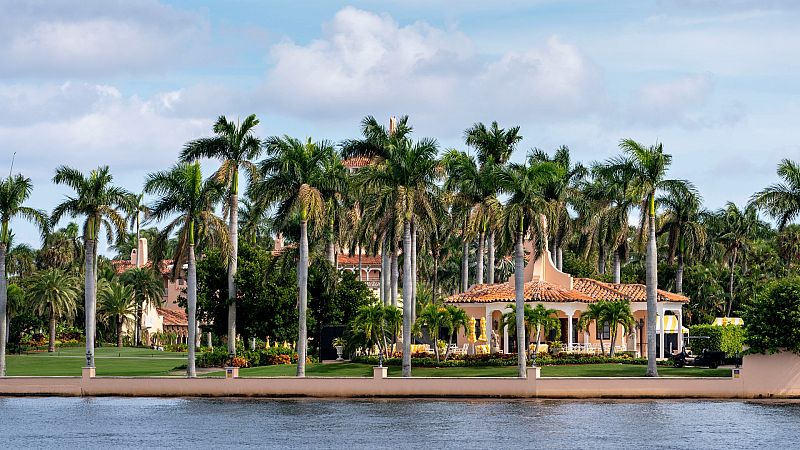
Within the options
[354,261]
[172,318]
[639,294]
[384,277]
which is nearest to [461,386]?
[639,294]

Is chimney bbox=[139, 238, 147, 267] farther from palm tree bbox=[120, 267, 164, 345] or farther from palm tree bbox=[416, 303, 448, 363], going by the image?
palm tree bbox=[416, 303, 448, 363]

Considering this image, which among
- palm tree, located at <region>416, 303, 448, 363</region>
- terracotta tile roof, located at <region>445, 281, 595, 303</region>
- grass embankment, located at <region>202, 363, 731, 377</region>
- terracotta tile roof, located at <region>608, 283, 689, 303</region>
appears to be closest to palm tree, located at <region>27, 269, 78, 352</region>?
grass embankment, located at <region>202, 363, 731, 377</region>

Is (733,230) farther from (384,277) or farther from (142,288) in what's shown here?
(142,288)

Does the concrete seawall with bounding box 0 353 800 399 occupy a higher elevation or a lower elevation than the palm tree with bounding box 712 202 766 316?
lower

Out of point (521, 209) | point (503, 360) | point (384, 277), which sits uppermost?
point (521, 209)

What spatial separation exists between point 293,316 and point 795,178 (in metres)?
33.1

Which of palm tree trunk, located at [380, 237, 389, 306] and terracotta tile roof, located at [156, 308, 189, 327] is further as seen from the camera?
terracotta tile roof, located at [156, 308, 189, 327]

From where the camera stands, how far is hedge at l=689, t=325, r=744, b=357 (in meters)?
72.2

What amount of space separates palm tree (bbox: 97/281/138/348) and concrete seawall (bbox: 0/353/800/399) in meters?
52.9

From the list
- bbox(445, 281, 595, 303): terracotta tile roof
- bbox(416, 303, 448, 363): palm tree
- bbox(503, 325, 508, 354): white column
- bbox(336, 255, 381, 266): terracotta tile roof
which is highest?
bbox(336, 255, 381, 266): terracotta tile roof

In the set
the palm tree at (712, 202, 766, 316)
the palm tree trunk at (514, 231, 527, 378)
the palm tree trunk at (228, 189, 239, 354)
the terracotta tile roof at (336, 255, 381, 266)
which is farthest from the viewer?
the terracotta tile roof at (336, 255, 381, 266)

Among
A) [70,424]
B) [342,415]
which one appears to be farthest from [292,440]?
[70,424]

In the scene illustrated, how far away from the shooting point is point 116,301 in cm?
12231

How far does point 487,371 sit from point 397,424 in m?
18.1
